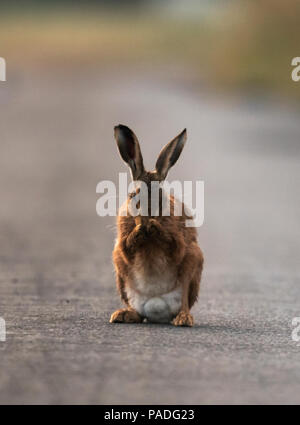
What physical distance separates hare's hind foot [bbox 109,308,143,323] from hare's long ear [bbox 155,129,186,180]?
0.93m

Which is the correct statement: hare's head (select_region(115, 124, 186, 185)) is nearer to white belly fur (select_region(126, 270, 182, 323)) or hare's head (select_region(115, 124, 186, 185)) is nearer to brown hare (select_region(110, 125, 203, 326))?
brown hare (select_region(110, 125, 203, 326))

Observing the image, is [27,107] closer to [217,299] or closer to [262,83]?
[262,83]

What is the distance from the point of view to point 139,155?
8.06 m

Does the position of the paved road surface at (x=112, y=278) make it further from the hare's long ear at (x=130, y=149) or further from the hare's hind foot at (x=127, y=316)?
the hare's long ear at (x=130, y=149)

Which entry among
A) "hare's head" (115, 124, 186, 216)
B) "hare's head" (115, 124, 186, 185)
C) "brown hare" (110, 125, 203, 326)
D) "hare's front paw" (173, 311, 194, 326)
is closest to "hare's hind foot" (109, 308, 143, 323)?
"brown hare" (110, 125, 203, 326)

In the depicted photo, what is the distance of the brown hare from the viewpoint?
806 centimetres

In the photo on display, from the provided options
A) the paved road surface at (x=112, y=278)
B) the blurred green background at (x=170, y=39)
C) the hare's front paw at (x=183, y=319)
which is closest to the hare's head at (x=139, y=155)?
the paved road surface at (x=112, y=278)

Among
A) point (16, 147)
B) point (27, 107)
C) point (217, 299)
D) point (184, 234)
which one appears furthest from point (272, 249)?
point (27, 107)

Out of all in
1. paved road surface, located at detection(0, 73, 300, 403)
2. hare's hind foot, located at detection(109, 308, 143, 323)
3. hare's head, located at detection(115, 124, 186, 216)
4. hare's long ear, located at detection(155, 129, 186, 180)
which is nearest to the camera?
paved road surface, located at detection(0, 73, 300, 403)

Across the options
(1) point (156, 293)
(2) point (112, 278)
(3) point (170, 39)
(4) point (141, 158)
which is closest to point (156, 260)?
(1) point (156, 293)

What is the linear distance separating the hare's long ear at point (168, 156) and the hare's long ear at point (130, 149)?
139 millimetres

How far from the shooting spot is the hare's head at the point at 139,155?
8.05 meters

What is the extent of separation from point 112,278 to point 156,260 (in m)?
2.95
